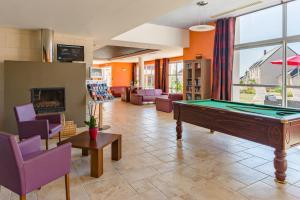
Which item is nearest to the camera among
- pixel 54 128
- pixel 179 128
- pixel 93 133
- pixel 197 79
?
pixel 93 133

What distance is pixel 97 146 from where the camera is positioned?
9.59 ft

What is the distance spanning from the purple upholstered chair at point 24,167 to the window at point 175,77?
36.2 ft

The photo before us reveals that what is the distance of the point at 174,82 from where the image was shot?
43.9 ft

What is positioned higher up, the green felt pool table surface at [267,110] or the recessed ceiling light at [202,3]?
the recessed ceiling light at [202,3]

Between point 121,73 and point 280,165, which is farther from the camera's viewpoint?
point 121,73

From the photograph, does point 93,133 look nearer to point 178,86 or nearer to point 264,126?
point 264,126

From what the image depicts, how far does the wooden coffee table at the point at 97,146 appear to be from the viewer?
290 centimetres

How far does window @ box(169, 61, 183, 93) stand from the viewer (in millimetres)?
12865

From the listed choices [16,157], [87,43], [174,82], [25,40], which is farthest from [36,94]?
[174,82]

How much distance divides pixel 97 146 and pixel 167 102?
231 inches

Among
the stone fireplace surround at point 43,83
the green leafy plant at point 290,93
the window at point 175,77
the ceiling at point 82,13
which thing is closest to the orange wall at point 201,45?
the green leafy plant at point 290,93

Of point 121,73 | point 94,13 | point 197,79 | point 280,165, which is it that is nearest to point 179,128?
point 280,165

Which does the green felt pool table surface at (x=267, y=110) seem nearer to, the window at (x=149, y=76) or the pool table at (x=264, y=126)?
the pool table at (x=264, y=126)

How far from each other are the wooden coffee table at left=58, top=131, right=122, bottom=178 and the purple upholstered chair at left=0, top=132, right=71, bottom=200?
0.72 meters
